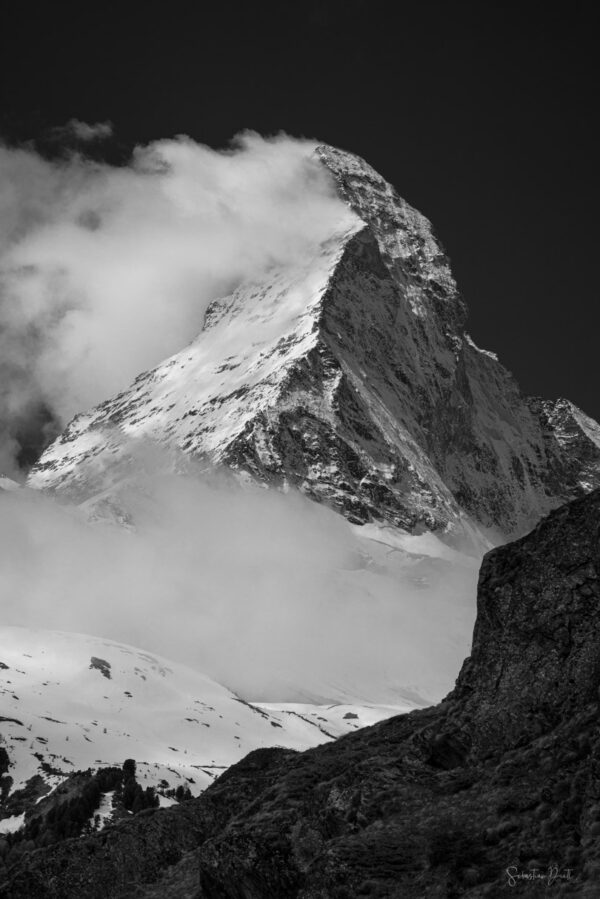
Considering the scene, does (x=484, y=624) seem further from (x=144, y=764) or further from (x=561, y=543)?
(x=144, y=764)

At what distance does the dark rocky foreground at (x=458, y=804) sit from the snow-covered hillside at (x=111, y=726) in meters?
Result: 63.9

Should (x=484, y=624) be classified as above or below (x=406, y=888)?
above

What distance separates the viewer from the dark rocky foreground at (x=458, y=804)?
78.2 ft

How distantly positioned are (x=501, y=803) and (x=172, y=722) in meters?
149

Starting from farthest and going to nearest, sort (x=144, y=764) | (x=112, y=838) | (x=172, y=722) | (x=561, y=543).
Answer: (x=172, y=722) → (x=144, y=764) → (x=112, y=838) → (x=561, y=543)

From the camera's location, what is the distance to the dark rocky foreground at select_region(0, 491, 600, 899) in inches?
939

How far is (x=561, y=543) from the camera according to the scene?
99.9 feet

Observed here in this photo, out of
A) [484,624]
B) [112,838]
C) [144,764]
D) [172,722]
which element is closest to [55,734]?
[144,764]

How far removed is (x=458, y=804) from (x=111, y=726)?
132 m

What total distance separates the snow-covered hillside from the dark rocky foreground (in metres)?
63.9

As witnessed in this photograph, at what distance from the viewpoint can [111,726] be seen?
152m

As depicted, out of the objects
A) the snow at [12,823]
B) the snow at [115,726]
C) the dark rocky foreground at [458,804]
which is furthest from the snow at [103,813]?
the snow at [115,726]
